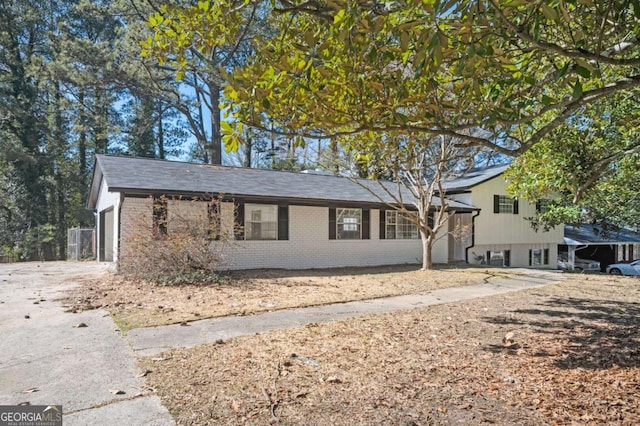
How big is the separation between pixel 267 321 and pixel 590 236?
26.7 m

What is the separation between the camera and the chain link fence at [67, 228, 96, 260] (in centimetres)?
1792

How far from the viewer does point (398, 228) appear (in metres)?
16.7

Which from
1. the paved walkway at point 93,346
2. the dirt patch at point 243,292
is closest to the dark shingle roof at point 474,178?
the dirt patch at point 243,292

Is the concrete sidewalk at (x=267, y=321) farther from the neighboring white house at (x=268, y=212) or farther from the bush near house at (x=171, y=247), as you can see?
the neighboring white house at (x=268, y=212)

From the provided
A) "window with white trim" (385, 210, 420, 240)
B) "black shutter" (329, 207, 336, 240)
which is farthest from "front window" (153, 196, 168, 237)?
"window with white trim" (385, 210, 420, 240)

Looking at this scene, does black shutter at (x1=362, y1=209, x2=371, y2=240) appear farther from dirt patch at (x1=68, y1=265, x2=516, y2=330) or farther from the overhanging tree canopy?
the overhanging tree canopy

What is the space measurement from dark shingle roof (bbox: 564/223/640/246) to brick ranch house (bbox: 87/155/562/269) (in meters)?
7.29

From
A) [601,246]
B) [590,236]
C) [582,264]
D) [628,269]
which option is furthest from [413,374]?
[601,246]

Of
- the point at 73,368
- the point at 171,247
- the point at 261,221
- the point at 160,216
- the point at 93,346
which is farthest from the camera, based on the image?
the point at 261,221

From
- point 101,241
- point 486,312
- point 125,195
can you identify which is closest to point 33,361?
point 486,312

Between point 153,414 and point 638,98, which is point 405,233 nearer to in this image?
point 638,98

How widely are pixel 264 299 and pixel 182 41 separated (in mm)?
5075

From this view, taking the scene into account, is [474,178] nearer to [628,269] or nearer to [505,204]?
[505,204]

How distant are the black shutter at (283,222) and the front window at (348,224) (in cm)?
221
